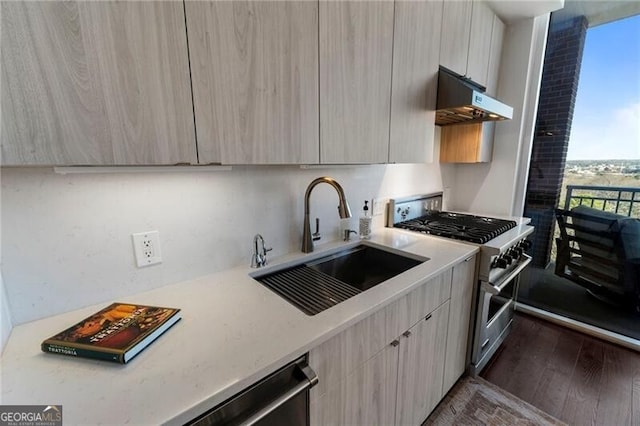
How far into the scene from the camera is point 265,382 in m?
0.67

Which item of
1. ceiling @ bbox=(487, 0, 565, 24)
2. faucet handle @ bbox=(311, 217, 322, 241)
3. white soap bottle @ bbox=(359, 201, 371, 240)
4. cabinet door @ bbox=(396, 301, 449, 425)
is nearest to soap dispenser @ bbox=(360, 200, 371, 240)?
white soap bottle @ bbox=(359, 201, 371, 240)

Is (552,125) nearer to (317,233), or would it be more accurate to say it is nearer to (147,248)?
(317,233)

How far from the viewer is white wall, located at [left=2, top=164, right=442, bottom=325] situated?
2.53 feet

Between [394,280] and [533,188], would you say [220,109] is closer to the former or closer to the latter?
[394,280]

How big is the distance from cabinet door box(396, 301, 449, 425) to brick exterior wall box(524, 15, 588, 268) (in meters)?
1.66

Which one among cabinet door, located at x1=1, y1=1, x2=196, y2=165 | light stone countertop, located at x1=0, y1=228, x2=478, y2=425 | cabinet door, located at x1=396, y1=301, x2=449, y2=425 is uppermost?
cabinet door, located at x1=1, y1=1, x2=196, y2=165

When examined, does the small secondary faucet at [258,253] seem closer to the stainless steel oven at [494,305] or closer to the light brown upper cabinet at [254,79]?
the light brown upper cabinet at [254,79]

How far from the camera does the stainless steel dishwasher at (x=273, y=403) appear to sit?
61 centimetres

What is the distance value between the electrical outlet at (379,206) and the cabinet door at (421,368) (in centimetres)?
73

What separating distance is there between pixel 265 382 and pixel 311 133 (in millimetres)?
802

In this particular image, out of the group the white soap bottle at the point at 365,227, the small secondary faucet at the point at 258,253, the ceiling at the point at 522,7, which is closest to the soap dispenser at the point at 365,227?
the white soap bottle at the point at 365,227

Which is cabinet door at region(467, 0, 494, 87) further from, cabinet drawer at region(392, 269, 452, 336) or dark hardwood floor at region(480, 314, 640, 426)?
dark hardwood floor at region(480, 314, 640, 426)

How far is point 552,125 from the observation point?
2.16 m

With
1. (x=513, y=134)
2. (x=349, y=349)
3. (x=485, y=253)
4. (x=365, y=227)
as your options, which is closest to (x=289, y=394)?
(x=349, y=349)
